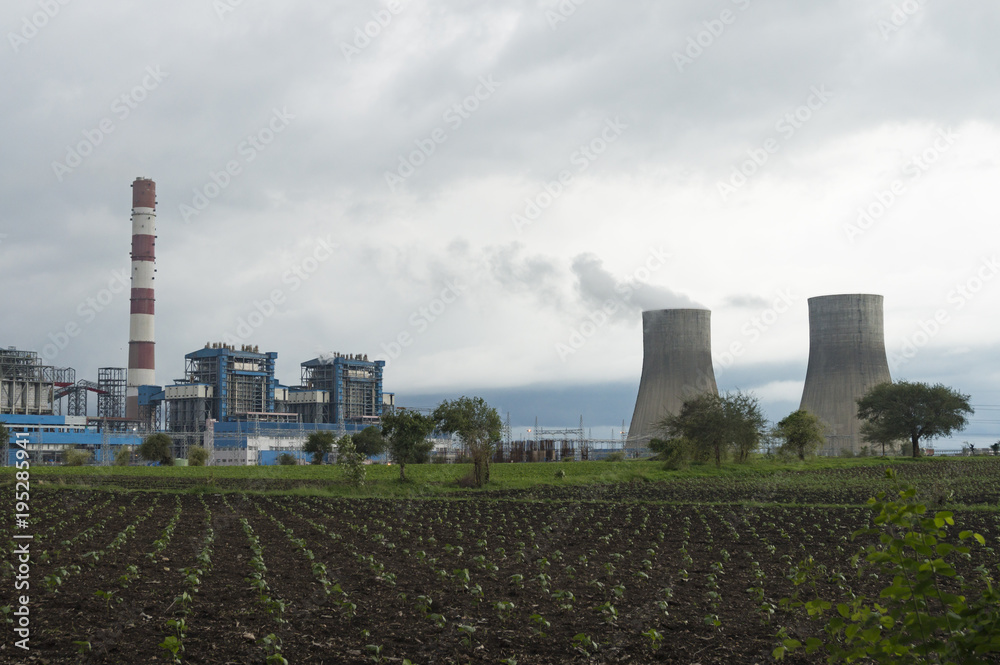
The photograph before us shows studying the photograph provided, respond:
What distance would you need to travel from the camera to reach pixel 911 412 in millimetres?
46469

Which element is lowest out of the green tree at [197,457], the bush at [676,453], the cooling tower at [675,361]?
the green tree at [197,457]

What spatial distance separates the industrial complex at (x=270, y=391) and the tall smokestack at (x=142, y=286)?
0.09m

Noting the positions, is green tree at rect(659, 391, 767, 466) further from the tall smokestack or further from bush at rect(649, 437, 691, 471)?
the tall smokestack

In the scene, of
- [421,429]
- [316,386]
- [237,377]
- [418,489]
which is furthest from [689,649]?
[316,386]

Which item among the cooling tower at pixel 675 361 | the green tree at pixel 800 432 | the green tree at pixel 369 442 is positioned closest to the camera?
the green tree at pixel 800 432

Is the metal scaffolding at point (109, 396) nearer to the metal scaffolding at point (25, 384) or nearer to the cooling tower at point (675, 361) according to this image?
the metal scaffolding at point (25, 384)

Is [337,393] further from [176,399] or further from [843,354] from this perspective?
[843,354]

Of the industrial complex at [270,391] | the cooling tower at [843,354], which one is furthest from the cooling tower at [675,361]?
the cooling tower at [843,354]

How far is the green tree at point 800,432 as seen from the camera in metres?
39.3

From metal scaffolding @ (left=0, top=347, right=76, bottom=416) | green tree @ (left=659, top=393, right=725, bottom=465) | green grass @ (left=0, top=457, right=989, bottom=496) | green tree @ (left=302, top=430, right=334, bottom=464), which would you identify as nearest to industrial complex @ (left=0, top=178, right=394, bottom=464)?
metal scaffolding @ (left=0, top=347, right=76, bottom=416)

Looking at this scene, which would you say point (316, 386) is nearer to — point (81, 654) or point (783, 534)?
point (783, 534)

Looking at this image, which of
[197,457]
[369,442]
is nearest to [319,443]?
Answer: [369,442]

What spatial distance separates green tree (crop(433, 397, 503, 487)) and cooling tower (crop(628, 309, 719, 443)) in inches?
697

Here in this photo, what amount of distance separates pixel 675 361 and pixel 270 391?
46.1m
